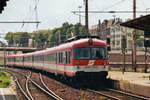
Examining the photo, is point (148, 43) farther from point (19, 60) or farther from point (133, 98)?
point (19, 60)

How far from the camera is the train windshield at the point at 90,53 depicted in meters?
19.8

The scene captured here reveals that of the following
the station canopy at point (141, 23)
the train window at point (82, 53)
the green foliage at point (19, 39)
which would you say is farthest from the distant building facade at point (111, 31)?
the station canopy at point (141, 23)

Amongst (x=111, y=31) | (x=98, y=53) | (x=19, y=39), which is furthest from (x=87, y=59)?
(x=19, y=39)

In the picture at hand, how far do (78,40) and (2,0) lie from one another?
9.68 meters

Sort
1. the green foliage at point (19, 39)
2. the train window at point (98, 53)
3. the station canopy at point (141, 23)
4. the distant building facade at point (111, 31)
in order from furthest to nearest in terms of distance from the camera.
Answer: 1. the green foliage at point (19, 39)
2. the distant building facade at point (111, 31)
3. the train window at point (98, 53)
4. the station canopy at point (141, 23)

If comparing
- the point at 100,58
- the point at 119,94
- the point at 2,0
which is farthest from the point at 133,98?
the point at 2,0

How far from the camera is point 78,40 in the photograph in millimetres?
20531

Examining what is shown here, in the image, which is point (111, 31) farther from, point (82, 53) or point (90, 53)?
point (82, 53)

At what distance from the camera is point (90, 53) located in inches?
787

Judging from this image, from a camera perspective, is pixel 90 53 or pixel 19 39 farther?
pixel 19 39

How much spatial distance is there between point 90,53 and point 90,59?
0.39 metres

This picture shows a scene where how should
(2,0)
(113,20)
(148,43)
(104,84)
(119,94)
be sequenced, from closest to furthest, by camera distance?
(2,0) < (119,94) < (148,43) < (104,84) < (113,20)

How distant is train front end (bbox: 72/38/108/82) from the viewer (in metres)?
19.6

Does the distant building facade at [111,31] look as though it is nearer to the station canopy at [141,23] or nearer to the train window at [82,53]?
the train window at [82,53]
